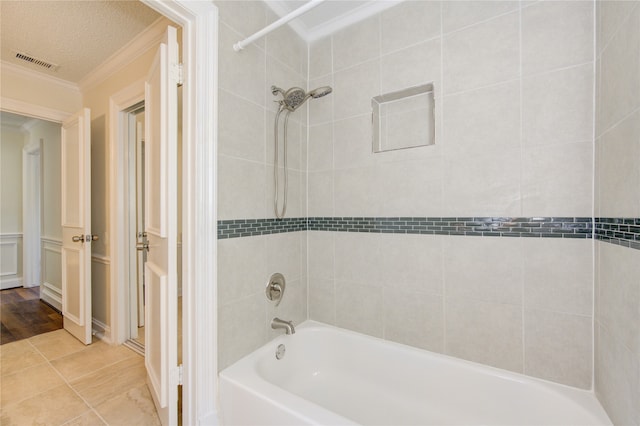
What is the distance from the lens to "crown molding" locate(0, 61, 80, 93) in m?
2.40

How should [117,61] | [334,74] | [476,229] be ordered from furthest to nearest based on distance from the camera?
1. [117,61]
2. [334,74]
3. [476,229]

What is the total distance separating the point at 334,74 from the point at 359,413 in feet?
6.60

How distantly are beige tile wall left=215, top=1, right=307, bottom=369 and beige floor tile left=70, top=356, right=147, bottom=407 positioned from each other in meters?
1.01

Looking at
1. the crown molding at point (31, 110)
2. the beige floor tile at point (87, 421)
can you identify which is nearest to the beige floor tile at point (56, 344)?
the beige floor tile at point (87, 421)

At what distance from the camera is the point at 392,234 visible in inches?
62.7

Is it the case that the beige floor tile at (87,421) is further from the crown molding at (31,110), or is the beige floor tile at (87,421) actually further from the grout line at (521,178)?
the crown molding at (31,110)

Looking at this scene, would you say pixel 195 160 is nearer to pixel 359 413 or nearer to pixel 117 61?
pixel 359 413

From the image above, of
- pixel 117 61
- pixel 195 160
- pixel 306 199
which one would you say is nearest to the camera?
pixel 195 160

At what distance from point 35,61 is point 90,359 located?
256 centimetres

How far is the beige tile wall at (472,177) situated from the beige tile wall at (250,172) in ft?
0.95

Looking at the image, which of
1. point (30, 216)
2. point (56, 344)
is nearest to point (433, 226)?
point (56, 344)

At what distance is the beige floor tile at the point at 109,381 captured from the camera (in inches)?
66.3

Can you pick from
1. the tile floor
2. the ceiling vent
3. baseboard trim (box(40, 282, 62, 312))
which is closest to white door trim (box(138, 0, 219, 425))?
the tile floor

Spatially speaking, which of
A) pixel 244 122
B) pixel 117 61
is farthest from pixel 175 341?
pixel 117 61
